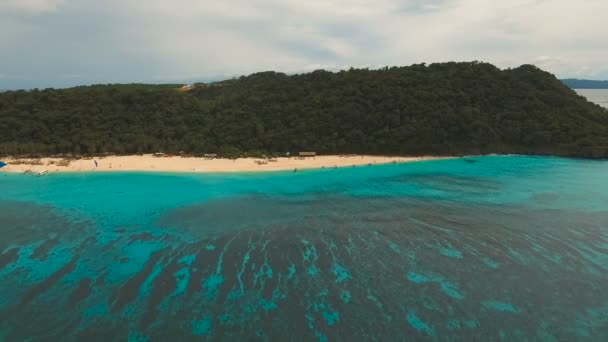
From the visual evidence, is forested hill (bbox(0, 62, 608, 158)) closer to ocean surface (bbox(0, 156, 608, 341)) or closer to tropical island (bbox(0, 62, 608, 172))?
tropical island (bbox(0, 62, 608, 172))

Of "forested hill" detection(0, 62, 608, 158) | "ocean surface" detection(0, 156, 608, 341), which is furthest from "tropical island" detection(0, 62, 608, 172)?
"ocean surface" detection(0, 156, 608, 341)

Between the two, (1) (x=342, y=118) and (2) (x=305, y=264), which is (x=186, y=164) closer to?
(1) (x=342, y=118)

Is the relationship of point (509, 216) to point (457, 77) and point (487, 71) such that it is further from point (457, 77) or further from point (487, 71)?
point (487, 71)

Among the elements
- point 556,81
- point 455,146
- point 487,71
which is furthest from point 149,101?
point 556,81

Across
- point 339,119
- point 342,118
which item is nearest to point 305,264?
point 339,119

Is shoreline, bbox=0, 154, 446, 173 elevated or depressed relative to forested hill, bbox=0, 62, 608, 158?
depressed

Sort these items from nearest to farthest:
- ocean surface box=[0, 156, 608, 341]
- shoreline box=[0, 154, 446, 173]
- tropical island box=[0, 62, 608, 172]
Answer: ocean surface box=[0, 156, 608, 341]
shoreline box=[0, 154, 446, 173]
tropical island box=[0, 62, 608, 172]

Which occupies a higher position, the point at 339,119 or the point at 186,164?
the point at 339,119
